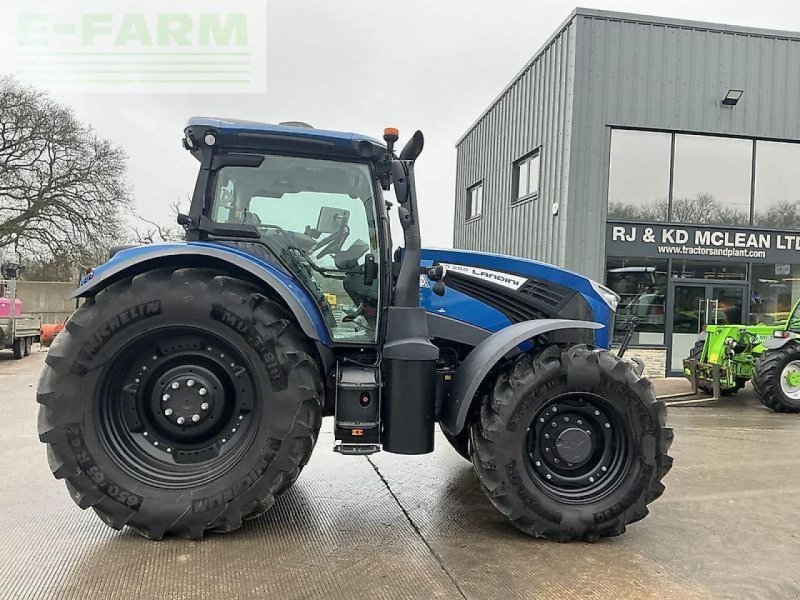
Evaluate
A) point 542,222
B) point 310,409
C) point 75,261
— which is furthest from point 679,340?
point 75,261

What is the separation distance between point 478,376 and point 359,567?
1226 millimetres

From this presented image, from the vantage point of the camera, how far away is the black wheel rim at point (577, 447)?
3.61 metres

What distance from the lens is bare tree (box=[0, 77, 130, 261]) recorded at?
2256 cm

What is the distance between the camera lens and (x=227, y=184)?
375 centimetres

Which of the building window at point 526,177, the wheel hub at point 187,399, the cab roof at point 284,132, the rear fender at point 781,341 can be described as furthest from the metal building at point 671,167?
the wheel hub at point 187,399

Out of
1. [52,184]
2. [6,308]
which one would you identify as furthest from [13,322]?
[52,184]

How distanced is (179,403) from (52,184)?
927 inches

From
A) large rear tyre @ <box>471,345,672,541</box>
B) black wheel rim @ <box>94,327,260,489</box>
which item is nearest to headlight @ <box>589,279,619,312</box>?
large rear tyre @ <box>471,345,672,541</box>

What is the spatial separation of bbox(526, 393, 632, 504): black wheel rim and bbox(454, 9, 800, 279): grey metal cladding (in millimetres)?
7859

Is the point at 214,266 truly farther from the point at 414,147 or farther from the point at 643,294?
the point at 643,294

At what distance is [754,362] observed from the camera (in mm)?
9422

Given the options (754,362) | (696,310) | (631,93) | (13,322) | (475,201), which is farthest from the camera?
(475,201)

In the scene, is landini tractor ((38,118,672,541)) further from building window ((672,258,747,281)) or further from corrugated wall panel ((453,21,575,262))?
building window ((672,258,747,281))

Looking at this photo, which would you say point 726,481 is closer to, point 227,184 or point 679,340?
point 227,184
